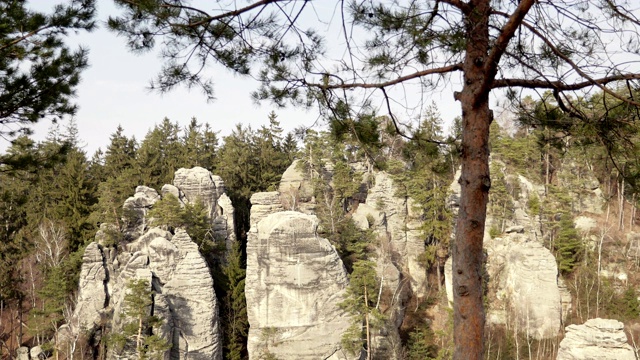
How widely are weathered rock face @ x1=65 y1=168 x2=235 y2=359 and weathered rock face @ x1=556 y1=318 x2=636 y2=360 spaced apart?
1192cm

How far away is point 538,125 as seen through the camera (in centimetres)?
432

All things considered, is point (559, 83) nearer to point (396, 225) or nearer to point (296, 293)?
point (296, 293)

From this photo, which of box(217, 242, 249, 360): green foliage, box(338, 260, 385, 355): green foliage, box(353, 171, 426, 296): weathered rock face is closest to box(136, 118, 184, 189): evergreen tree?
box(217, 242, 249, 360): green foliage

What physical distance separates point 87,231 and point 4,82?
19063 millimetres

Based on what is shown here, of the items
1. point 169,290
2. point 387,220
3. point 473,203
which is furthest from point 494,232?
point 473,203

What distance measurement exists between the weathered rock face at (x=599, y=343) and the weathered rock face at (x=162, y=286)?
39.1 feet

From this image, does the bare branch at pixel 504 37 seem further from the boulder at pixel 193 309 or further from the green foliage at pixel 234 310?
the green foliage at pixel 234 310

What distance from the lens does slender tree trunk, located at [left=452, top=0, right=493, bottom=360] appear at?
324 centimetres

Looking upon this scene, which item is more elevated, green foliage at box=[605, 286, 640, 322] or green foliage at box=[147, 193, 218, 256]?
green foliage at box=[147, 193, 218, 256]

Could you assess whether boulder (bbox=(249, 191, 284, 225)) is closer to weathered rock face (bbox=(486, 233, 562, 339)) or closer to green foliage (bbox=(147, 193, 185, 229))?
green foliage (bbox=(147, 193, 185, 229))

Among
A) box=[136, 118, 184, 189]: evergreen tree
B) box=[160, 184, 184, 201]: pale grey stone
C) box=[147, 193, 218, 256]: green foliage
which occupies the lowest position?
box=[147, 193, 218, 256]: green foliage

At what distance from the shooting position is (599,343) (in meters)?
14.8

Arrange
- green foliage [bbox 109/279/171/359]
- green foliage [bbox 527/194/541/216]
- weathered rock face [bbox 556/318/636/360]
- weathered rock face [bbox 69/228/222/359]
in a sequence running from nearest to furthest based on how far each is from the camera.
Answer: green foliage [bbox 109/279/171/359] → weathered rock face [bbox 556/318/636/360] → weathered rock face [bbox 69/228/222/359] → green foliage [bbox 527/194/541/216]

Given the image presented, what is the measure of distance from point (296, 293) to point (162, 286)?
4834 millimetres
